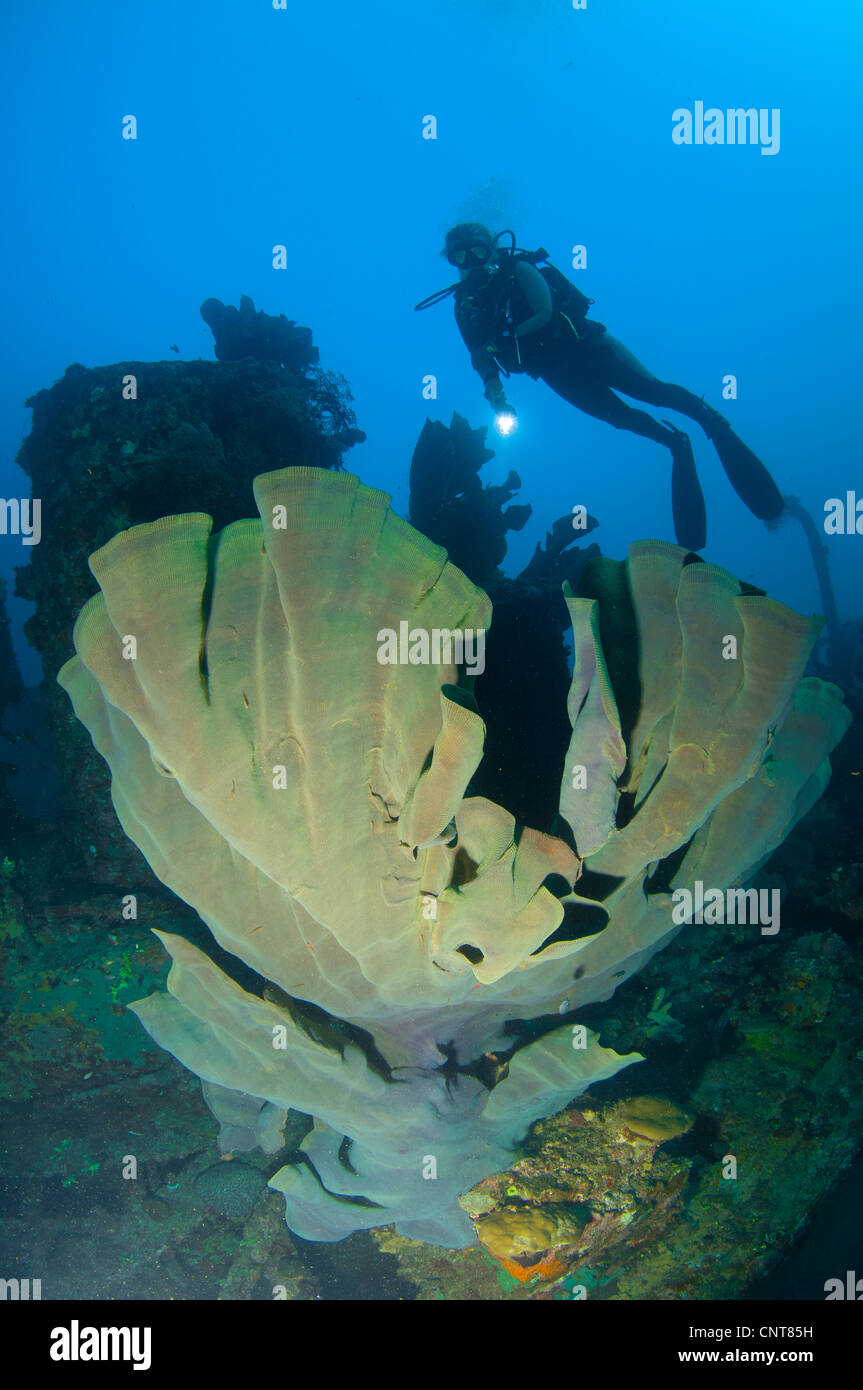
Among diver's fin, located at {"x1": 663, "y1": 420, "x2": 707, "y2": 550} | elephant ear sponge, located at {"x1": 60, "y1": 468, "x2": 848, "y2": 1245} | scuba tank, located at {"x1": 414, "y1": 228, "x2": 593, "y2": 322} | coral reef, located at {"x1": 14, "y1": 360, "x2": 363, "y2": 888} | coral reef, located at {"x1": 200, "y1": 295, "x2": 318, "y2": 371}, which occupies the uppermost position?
coral reef, located at {"x1": 200, "y1": 295, "x2": 318, "y2": 371}

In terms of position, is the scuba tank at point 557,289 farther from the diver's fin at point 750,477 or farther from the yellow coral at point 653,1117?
the yellow coral at point 653,1117

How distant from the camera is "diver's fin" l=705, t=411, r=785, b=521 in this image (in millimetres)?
7816

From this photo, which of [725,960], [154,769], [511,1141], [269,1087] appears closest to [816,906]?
[725,960]

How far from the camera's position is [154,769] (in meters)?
2.48

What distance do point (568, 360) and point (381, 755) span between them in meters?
8.04

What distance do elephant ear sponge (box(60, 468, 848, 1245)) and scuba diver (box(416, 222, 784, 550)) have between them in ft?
20.1

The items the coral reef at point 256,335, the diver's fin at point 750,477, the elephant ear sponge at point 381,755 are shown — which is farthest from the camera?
the coral reef at point 256,335

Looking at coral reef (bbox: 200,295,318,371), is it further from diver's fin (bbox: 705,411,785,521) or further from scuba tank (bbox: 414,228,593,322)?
diver's fin (bbox: 705,411,785,521)

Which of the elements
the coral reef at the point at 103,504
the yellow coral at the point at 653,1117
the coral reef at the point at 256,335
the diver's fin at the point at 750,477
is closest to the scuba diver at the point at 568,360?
the diver's fin at the point at 750,477

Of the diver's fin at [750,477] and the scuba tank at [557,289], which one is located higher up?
the scuba tank at [557,289]

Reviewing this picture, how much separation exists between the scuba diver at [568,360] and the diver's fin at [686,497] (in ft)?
0.04

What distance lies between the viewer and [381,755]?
2158 millimetres

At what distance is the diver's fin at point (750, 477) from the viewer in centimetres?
782

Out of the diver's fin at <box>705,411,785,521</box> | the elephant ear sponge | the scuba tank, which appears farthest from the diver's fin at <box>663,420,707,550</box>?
the elephant ear sponge
